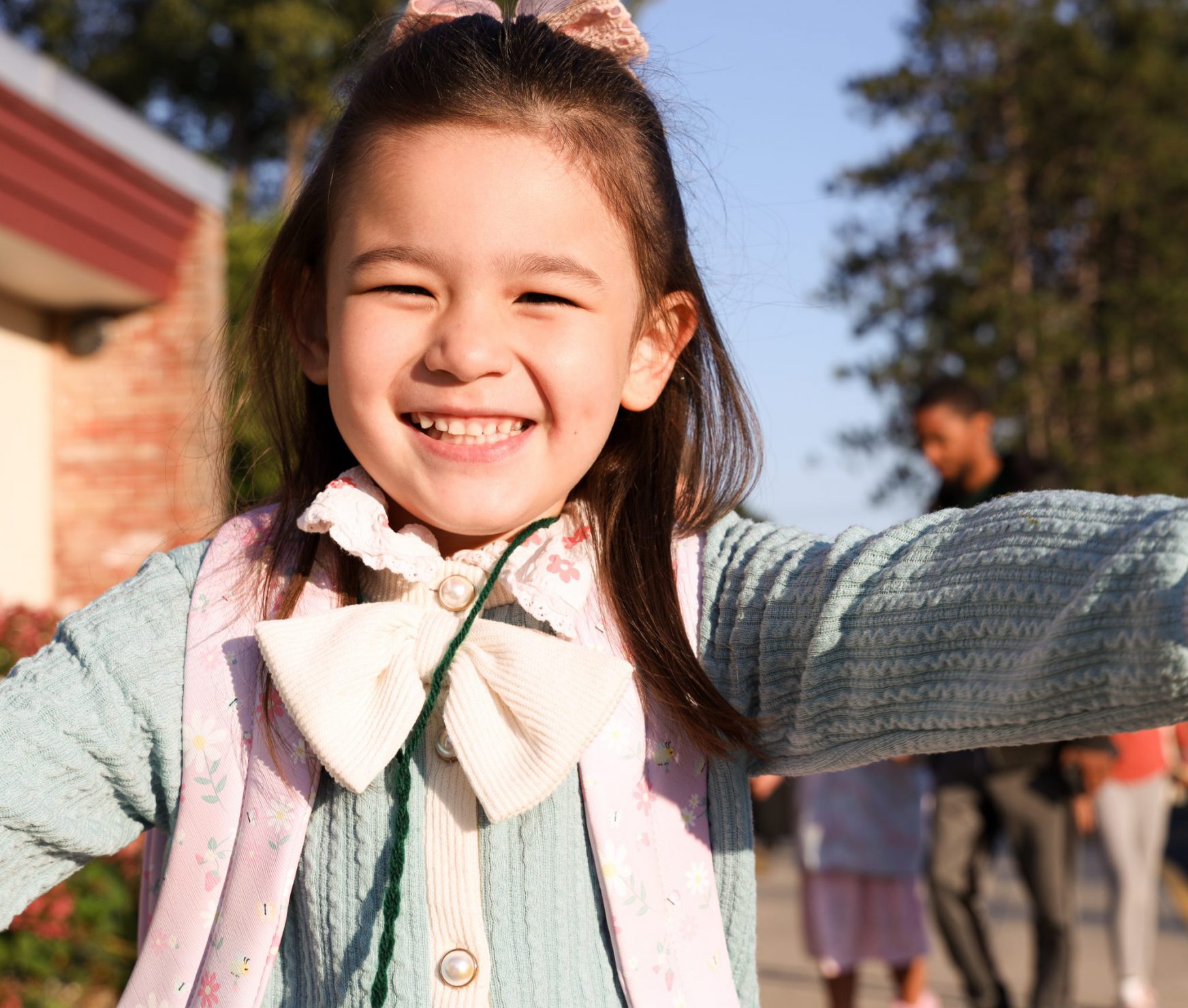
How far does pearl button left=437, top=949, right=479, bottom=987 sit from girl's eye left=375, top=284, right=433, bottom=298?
0.75 m

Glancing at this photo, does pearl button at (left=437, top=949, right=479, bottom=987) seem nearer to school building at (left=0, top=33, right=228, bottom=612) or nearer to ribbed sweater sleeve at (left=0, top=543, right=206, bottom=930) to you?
ribbed sweater sleeve at (left=0, top=543, right=206, bottom=930)

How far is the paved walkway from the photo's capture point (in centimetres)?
591

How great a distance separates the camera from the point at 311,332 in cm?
194

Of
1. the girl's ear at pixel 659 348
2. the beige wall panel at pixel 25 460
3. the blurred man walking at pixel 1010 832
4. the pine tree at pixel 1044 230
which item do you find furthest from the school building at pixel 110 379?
the pine tree at pixel 1044 230

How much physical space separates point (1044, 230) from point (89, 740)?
991 inches

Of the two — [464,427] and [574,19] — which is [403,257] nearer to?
[464,427]

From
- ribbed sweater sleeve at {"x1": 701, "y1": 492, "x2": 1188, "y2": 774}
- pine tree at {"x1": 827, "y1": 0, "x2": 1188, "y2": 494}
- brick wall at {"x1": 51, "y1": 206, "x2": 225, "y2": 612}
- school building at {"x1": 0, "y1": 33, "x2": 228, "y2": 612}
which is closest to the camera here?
ribbed sweater sleeve at {"x1": 701, "y1": 492, "x2": 1188, "y2": 774}

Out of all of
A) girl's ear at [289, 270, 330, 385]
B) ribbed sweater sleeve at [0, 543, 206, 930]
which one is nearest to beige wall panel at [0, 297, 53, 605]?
girl's ear at [289, 270, 330, 385]

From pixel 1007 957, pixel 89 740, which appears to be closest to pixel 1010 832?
pixel 1007 957

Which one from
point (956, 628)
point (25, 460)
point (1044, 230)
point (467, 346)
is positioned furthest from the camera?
point (1044, 230)

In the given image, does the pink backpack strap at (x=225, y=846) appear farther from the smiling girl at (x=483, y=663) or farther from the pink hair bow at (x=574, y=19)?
the pink hair bow at (x=574, y=19)

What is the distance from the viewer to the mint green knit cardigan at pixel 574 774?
1514mm

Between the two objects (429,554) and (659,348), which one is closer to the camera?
(429,554)

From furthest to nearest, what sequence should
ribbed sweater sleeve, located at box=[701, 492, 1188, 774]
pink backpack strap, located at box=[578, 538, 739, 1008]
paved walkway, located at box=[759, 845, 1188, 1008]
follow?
paved walkway, located at box=[759, 845, 1188, 1008], pink backpack strap, located at box=[578, 538, 739, 1008], ribbed sweater sleeve, located at box=[701, 492, 1188, 774]
